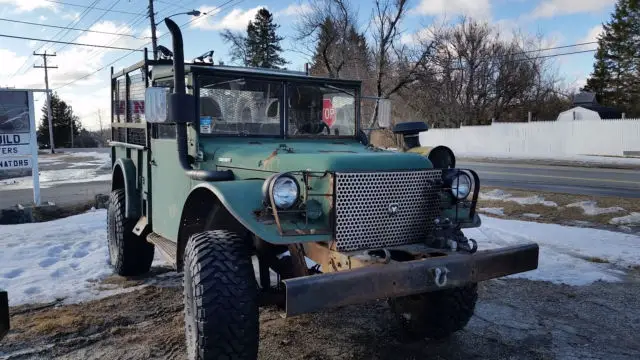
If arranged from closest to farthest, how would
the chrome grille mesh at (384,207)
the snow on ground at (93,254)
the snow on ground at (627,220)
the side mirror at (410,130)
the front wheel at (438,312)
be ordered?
1. the chrome grille mesh at (384,207)
2. the front wheel at (438,312)
3. the side mirror at (410,130)
4. the snow on ground at (93,254)
5. the snow on ground at (627,220)

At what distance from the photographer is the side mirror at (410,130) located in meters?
4.70

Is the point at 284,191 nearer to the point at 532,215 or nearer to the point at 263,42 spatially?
the point at 532,215

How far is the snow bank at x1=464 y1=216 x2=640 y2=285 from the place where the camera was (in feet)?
19.2

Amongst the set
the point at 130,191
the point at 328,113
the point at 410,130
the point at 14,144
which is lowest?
the point at 130,191

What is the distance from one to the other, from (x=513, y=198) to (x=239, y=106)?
8449 mm

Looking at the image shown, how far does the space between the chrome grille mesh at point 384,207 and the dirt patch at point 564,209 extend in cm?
630

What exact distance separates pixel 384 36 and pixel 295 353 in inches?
912

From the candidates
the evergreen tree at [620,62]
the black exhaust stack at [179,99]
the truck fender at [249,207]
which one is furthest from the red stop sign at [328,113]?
the evergreen tree at [620,62]

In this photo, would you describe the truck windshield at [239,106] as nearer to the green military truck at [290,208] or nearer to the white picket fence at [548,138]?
the green military truck at [290,208]

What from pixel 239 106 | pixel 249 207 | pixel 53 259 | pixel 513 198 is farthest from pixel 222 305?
pixel 513 198

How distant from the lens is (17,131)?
32.4 feet

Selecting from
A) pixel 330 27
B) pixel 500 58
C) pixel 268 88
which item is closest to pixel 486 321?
pixel 268 88

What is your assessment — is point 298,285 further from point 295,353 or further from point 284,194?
point 295,353

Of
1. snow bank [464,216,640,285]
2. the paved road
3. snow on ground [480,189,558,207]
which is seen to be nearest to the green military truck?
snow bank [464,216,640,285]
